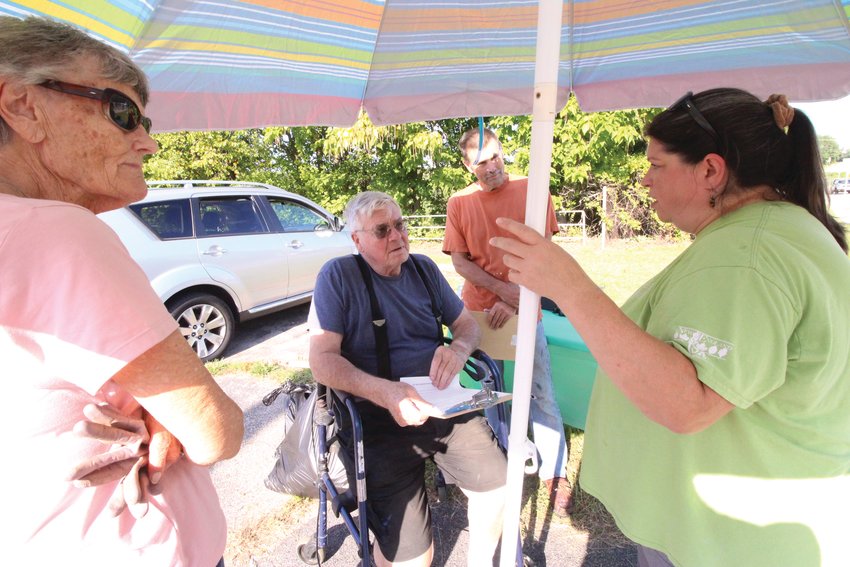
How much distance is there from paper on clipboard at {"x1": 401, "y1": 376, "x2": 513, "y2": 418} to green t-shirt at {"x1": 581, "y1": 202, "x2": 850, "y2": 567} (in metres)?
0.47

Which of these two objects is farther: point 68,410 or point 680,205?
point 680,205

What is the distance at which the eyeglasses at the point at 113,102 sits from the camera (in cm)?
77

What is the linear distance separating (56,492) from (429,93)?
6.77ft

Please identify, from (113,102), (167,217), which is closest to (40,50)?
(113,102)

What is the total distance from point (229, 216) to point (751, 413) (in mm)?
5114

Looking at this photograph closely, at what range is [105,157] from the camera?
84 centimetres

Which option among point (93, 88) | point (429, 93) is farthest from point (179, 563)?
point (429, 93)

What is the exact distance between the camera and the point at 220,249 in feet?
15.3

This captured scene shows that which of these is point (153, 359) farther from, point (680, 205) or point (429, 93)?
point (429, 93)

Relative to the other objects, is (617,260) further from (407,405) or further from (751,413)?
(751,413)

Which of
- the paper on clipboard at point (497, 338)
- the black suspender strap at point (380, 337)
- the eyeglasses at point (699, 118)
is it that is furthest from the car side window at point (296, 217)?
the eyeglasses at point (699, 118)

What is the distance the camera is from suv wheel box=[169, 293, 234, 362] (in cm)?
438

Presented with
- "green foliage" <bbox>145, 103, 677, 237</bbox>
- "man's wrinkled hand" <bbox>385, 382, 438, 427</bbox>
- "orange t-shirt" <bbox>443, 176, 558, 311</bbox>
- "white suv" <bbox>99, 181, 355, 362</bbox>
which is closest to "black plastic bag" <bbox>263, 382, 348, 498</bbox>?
"man's wrinkled hand" <bbox>385, 382, 438, 427</bbox>

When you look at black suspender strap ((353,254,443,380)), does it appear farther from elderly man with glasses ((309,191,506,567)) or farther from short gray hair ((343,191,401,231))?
short gray hair ((343,191,401,231))
